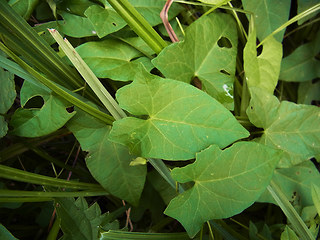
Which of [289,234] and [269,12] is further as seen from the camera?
[269,12]

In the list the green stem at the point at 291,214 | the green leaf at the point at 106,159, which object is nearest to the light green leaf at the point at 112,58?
the green leaf at the point at 106,159

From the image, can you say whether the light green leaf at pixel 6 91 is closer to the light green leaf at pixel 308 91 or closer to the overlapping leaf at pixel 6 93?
the overlapping leaf at pixel 6 93

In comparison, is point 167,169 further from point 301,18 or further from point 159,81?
point 301,18

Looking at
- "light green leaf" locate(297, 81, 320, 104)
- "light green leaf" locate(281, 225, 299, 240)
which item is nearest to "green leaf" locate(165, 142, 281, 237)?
"light green leaf" locate(281, 225, 299, 240)

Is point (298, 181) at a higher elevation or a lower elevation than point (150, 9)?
lower

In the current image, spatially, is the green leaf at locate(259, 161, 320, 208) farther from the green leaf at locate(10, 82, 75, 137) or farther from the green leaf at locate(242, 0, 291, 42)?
the green leaf at locate(10, 82, 75, 137)

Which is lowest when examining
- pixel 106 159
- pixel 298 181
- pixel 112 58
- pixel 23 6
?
pixel 298 181

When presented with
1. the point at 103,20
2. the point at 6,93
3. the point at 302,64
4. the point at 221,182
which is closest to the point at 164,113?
the point at 221,182

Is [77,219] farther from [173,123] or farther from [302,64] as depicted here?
[302,64]

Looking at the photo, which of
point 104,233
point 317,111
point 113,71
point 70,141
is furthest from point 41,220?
point 317,111
